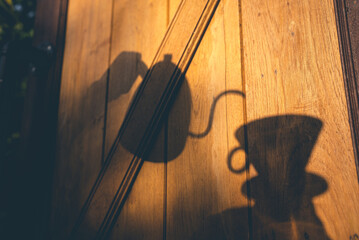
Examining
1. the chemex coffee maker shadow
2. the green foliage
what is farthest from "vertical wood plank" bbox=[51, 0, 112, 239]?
the chemex coffee maker shadow

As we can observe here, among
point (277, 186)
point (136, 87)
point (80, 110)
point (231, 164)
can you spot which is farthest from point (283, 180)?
point (80, 110)

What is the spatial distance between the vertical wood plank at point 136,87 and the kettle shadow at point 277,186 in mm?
185

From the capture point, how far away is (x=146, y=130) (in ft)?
2.13

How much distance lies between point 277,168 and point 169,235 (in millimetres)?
363

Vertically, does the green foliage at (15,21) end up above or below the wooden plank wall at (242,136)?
above

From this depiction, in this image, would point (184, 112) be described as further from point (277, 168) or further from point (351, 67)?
point (351, 67)

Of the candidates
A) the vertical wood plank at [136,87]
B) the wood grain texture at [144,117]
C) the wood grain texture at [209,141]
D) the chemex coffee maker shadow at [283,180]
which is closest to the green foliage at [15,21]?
the vertical wood plank at [136,87]

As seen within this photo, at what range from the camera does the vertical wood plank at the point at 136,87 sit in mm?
645

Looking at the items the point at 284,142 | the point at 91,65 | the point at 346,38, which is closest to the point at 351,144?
the point at 284,142

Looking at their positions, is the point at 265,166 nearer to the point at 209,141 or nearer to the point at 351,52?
the point at 209,141

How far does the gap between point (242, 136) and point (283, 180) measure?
145 millimetres

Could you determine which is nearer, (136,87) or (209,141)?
(209,141)

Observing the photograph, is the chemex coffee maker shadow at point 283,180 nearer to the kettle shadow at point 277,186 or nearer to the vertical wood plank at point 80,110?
the kettle shadow at point 277,186

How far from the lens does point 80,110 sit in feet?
2.79
